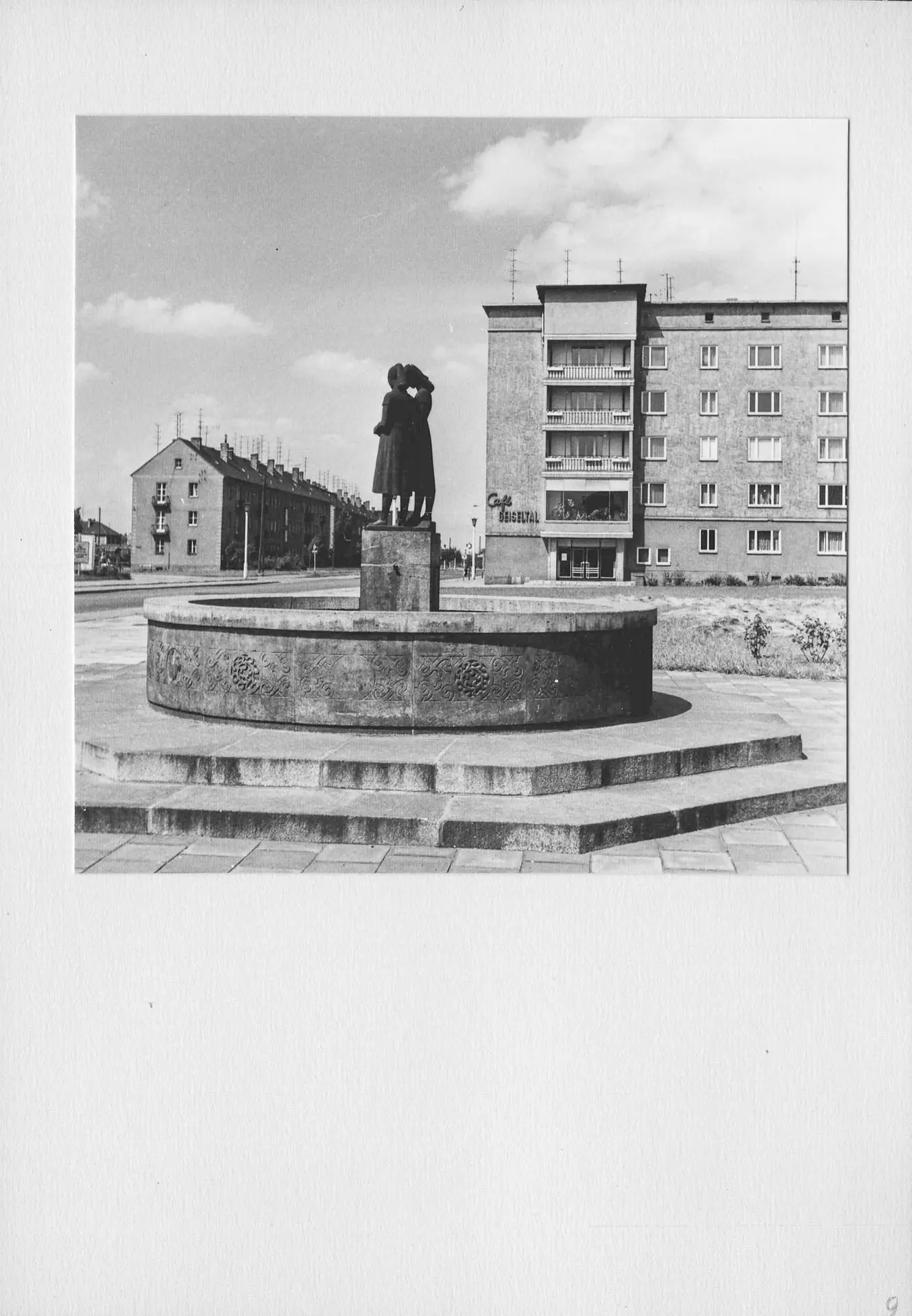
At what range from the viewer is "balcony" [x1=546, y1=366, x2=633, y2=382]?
37094 mm

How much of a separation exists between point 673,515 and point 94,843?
32.6 metres

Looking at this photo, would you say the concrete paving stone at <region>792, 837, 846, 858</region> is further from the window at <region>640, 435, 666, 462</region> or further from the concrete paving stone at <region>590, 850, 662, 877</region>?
the window at <region>640, 435, 666, 462</region>

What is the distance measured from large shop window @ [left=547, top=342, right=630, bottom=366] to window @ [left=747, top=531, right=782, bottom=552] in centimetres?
801

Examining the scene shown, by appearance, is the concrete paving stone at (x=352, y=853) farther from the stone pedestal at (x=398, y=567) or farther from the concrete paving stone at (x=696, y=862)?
the stone pedestal at (x=398, y=567)

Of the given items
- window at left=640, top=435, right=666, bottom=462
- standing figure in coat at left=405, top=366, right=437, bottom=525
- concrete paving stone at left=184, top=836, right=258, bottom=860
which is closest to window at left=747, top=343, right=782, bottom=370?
window at left=640, top=435, right=666, bottom=462

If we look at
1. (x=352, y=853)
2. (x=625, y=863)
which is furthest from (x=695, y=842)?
(x=352, y=853)

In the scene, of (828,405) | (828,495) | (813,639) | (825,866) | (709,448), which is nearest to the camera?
(825,866)

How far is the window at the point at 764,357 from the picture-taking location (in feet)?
97.4

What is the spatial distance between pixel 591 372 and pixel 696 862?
33433 millimetres

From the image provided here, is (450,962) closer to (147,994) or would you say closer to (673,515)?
(147,994)

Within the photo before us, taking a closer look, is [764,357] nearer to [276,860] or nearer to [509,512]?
[509,512]

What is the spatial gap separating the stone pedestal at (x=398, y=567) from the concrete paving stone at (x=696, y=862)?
4.15 metres

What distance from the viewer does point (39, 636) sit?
488 centimetres

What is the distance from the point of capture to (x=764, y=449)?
3212 centimetres
